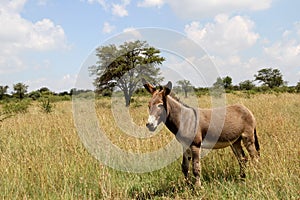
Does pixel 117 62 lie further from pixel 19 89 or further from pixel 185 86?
pixel 19 89

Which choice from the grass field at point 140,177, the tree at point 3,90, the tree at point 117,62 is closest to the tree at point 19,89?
the tree at point 3,90

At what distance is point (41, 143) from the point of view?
6.32 m

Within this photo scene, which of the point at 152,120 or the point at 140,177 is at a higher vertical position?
the point at 152,120

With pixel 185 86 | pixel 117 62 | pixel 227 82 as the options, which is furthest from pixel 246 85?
pixel 185 86

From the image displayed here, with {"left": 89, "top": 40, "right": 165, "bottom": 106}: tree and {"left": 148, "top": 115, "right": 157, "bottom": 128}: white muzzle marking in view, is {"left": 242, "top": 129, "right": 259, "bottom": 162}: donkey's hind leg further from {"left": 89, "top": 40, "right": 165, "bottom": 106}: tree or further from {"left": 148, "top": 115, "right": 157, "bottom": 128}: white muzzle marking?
{"left": 89, "top": 40, "right": 165, "bottom": 106}: tree

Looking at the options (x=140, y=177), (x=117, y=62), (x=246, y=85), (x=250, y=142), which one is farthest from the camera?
(x=246, y=85)

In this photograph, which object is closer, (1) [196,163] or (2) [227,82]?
(1) [196,163]

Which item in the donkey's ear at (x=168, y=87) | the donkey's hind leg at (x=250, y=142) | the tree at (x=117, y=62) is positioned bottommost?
the donkey's hind leg at (x=250, y=142)

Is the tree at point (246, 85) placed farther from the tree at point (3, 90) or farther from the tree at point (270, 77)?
the tree at point (3, 90)

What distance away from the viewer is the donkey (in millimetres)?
4020

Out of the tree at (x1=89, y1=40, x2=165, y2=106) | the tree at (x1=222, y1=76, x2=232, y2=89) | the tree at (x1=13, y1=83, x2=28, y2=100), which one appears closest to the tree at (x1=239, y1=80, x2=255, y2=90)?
the tree at (x1=222, y1=76, x2=232, y2=89)

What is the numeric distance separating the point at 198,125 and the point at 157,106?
0.98m

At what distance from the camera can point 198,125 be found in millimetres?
4445

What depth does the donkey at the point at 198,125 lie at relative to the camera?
402cm
